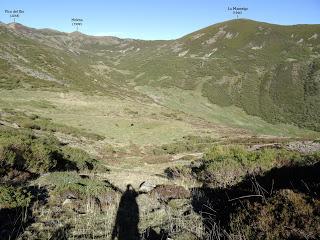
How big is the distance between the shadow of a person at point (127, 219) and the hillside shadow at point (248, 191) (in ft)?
5.71

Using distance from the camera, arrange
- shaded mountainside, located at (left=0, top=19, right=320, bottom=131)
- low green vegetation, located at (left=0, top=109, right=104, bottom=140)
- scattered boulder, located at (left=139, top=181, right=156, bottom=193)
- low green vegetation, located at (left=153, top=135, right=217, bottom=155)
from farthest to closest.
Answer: shaded mountainside, located at (left=0, top=19, right=320, bottom=131) → low green vegetation, located at (left=0, top=109, right=104, bottom=140) → low green vegetation, located at (left=153, top=135, right=217, bottom=155) → scattered boulder, located at (left=139, top=181, right=156, bottom=193)

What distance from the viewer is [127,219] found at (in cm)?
967

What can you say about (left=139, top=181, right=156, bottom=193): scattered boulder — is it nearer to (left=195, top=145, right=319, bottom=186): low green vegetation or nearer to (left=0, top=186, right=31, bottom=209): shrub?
(left=195, top=145, right=319, bottom=186): low green vegetation

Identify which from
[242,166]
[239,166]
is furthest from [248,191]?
[242,166]

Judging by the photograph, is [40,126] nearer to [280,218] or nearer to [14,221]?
[14,221]

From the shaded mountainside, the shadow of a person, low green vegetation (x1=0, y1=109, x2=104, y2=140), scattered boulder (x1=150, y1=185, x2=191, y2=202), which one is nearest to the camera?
the shadow of a person

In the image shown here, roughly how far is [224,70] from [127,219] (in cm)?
8303

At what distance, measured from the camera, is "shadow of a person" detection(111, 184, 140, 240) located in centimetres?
845

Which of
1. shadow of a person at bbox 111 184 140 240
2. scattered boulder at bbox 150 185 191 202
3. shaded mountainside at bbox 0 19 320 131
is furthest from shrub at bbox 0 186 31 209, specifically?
shaded mountainside at bbox 0 19 320 131

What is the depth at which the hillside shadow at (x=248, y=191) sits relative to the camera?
8.98m

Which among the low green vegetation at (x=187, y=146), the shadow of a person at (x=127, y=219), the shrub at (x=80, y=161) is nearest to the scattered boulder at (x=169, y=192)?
the shadow of a person at (x=127, y=219)

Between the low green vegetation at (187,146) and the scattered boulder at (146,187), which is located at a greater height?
the scattered boulder at (146,187)

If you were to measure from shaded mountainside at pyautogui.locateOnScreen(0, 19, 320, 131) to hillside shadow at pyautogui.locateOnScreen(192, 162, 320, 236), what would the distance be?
46.5 metres

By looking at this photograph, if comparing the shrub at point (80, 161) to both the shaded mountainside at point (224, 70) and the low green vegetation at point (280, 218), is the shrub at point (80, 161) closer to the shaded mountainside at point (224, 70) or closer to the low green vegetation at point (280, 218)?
the low green vegetation at point (280, 218)
